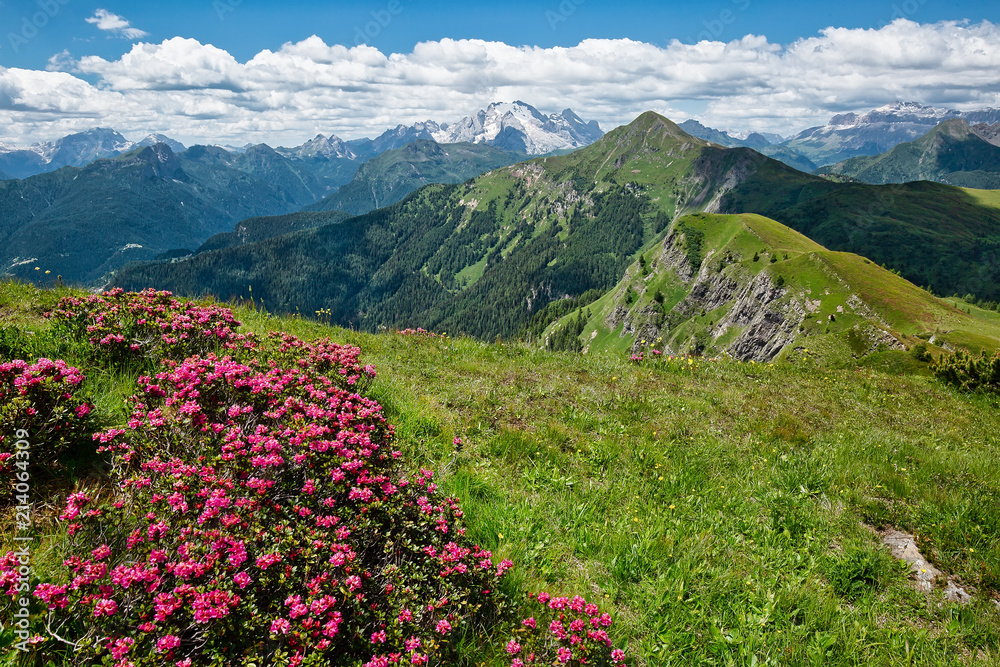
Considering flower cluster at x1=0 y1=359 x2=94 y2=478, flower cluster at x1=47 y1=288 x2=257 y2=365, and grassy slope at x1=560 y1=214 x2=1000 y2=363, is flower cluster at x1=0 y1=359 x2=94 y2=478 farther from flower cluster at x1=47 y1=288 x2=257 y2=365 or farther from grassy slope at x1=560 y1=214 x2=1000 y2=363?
grassy slope at x1=560 y1=214 x2=1000 y2=363

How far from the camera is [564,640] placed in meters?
4.41

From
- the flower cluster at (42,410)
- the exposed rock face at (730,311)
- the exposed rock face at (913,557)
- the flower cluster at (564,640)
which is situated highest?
the flower cluster at (42,410)

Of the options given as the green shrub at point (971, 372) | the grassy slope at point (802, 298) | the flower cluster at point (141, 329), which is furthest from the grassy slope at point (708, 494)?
the grassy slope at point (802, 298)

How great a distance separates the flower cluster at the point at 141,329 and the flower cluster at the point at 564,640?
6.75m

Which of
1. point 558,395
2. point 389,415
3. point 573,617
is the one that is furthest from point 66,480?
point 558,395

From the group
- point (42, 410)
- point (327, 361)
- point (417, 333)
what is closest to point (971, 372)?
point (417, 333)

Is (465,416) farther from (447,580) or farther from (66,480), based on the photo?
(66,480)

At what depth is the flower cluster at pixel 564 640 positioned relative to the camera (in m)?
4.18

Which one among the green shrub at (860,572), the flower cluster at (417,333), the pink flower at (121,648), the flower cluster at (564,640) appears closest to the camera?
the pink flower at (121,648)

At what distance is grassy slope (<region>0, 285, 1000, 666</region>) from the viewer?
5.37m

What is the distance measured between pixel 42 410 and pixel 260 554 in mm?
3434

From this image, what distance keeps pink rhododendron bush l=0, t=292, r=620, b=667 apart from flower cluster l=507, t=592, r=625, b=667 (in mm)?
21

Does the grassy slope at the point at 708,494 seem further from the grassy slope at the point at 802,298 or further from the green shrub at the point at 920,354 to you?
the green shrub at the point at 920,354

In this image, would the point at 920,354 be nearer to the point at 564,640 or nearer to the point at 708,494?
the point at 708,494
